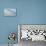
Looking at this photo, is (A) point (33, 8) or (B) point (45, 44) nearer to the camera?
(B) point (45, 44)

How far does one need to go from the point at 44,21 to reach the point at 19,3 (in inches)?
30.5

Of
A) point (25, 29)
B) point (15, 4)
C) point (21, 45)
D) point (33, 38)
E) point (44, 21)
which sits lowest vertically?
point (21, 45)

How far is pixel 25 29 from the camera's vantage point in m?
2.77

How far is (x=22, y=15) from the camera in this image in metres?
2.88

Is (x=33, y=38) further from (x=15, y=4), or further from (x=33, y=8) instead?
(x=15, y=4)

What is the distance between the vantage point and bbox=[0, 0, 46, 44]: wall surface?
2.87m

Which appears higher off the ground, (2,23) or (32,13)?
(32,13)

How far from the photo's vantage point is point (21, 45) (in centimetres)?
273

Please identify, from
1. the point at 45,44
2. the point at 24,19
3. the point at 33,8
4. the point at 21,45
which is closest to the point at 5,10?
the point at 24,19

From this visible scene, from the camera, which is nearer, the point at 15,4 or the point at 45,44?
the point at 45,44

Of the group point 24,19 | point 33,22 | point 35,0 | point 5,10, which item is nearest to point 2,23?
point 5,10

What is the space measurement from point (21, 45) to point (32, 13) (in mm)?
836

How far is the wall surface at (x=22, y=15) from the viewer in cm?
287

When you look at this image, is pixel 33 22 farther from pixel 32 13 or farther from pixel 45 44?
pixel 45 44
